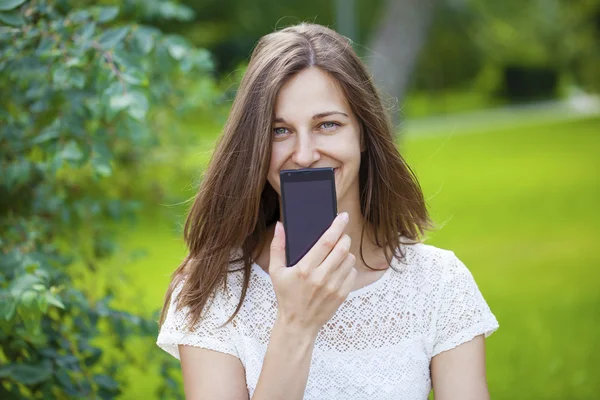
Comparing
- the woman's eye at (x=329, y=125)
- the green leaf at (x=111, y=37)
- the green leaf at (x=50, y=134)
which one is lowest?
the green leaf at (x=50, y=134)

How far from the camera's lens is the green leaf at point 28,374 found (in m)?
2.85

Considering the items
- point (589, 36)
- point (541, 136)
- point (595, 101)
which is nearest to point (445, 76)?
point (595, 101)

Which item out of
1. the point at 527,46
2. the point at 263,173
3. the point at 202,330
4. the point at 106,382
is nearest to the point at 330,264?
the point at 263,173

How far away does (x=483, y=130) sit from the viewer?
1241 inches

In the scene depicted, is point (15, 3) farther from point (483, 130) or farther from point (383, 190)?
point (483, 130)

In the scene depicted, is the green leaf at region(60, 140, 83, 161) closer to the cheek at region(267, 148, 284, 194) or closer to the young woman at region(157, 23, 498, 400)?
the young woman at region(157, 23, 498, 400)

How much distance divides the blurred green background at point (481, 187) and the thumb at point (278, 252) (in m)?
0.75

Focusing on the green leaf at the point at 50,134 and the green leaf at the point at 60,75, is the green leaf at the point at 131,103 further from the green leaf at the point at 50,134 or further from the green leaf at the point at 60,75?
the green leaf at the point at 50,134

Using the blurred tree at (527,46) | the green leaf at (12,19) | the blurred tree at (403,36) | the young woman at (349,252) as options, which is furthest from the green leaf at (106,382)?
the blurred tree at (527,46)

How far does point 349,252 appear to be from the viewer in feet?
7.65

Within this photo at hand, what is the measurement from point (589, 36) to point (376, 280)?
33899mm

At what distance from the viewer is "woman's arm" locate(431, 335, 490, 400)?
2342 millimetres

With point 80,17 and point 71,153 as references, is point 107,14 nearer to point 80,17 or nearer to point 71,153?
point 80,17

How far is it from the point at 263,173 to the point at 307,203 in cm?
23
